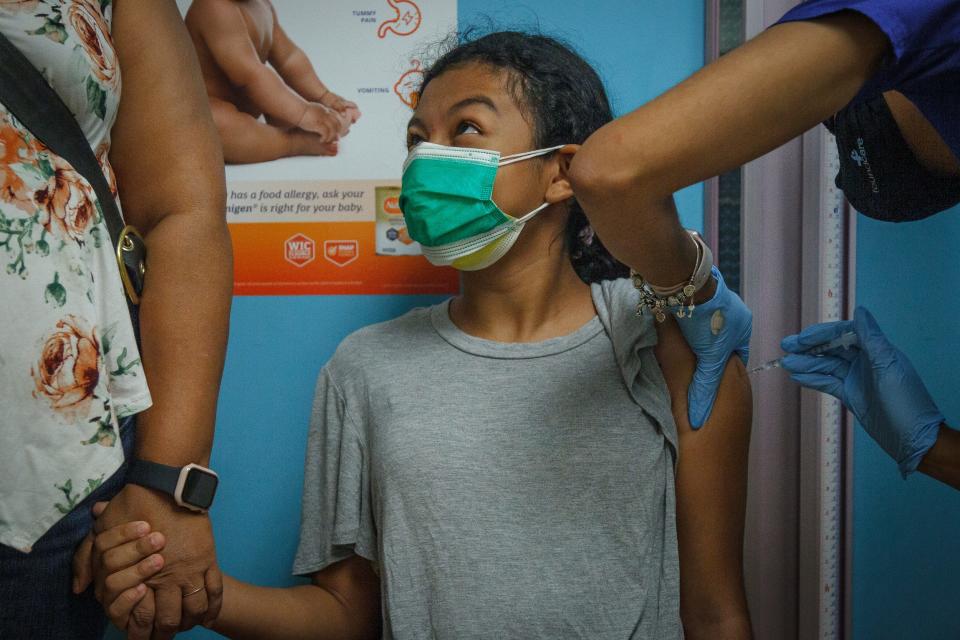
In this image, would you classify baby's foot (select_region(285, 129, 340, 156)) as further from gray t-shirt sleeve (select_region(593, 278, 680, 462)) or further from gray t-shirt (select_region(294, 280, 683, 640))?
gray t-shirt sleeve (select_region(593, 278, 680, 462))

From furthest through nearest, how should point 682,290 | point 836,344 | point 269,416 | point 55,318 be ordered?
point 269,416 < point 836,344 < point 682,290 < point 55,318

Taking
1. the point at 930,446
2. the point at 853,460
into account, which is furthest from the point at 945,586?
the point at 930,446

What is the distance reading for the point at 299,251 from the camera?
156 centimetres

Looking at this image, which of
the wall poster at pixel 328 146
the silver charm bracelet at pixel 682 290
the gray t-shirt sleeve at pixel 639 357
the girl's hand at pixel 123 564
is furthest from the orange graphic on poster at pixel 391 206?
the girl's hand at pixel 123 564

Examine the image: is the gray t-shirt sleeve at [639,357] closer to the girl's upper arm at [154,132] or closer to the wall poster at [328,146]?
the wall poster at [328,146]

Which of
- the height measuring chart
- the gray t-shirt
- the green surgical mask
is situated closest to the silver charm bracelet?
the gray t-shirt

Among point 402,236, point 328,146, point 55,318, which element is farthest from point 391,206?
point 55,318

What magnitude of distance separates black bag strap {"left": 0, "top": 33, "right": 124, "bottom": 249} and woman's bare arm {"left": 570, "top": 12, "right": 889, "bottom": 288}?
52 centimetres

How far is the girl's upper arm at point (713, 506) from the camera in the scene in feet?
4.03

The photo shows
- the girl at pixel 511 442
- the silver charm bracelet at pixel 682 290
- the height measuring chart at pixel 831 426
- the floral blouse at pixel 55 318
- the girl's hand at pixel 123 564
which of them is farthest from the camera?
the height measuring chart at pixel 831 426

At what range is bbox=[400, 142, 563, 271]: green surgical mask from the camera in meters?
1.21

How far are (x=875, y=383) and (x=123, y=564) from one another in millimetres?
1124

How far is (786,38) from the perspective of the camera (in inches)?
29.6

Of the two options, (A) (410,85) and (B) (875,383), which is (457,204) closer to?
(A) (410,85)
